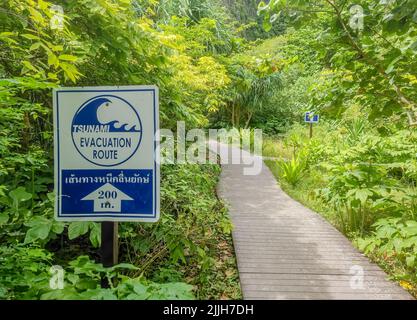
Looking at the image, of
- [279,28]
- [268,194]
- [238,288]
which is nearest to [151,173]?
[238,288]

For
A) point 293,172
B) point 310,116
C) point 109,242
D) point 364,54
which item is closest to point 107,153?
point 109,242

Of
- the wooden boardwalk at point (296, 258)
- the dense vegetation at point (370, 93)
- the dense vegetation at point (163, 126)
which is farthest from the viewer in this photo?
the wooden boardwalk at point (296, 258)

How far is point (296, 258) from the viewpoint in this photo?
4031 millimetres

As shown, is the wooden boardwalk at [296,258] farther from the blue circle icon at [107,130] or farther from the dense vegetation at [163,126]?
the blue circle icon at [107,130]

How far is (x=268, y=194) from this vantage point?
6.93 meters

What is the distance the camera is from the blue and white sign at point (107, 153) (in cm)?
149

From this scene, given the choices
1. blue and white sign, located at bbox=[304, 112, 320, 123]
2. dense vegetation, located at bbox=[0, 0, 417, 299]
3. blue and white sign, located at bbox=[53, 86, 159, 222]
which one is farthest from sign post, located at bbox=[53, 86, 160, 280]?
blue and white sign, located at bbox=[304, 112, 320, 123]

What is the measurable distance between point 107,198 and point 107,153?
0.20 meters

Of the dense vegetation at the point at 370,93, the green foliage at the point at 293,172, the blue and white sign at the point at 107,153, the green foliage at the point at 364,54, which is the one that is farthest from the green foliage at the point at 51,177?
the green foliage at the point at 293,172

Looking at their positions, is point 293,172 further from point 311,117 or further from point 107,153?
point 107,153

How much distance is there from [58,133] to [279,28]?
24624 millimetres

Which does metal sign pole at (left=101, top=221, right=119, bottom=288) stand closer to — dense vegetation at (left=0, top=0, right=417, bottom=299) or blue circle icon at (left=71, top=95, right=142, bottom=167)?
dense vegetation at (left=0, top=0, right=417, bottom=299)

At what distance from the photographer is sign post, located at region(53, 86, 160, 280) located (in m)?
1.49

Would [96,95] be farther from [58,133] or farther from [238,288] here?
[238,288]
